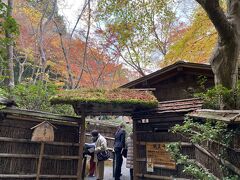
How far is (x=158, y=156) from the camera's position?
26.5 ft

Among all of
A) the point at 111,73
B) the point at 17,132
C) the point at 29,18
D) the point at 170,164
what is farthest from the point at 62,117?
the point at 111,73

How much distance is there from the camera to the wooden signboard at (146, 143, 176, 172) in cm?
782

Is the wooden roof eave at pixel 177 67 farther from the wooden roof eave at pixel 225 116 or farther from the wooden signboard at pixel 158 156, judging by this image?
the wooden roof eave at pixel 225 116

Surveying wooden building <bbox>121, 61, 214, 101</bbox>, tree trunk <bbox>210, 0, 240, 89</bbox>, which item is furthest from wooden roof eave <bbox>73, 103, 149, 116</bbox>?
tree trunk <bbox>210, 0, 240, 89</bbox>

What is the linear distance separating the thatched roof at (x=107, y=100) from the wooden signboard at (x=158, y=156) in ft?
4.29

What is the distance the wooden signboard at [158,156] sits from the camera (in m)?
7.82

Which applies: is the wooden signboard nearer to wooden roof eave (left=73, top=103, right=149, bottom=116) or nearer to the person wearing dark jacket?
wooden roof eave (left=73, top=103, right=149, bottom=116)

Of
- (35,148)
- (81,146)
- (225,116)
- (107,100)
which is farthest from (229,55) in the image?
(35,148)

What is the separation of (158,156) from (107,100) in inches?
96.5

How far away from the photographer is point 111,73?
21125mm

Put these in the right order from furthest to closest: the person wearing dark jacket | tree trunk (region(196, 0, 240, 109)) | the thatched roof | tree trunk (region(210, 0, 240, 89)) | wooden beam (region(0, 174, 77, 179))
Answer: the person wearing dark jacket
the thatched roof
wooden beam (region(0, 174, 77, 179))
tree trunk (region(210, 0, 240, 89))
tree trunk (region(196, 0, 240, 109))

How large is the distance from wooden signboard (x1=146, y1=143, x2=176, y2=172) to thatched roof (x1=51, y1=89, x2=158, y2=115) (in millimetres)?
1308

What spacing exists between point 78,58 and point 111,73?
3.25 m

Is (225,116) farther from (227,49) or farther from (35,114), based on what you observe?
(35,114)
